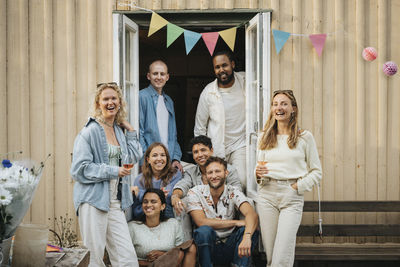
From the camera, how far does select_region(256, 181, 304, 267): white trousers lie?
4.15 m

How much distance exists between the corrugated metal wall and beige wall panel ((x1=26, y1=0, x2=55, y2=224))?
0.01 metres

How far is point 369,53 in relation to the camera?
5121mm

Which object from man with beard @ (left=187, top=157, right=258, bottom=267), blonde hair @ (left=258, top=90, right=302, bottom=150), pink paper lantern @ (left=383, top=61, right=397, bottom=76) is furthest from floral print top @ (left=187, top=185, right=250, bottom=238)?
pink paper lantern @ (left=383, top=61, right=397, bottom=76)

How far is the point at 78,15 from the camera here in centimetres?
523

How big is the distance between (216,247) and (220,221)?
23 centimetres

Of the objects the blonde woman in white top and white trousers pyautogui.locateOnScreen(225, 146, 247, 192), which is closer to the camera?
the blonde woman in white top

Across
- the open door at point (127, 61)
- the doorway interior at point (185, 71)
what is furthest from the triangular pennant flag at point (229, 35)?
the doorway interior at point (185, 71)

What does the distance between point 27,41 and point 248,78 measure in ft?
7.44

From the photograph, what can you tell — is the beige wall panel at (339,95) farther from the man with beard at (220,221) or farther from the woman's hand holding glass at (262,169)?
the woman's hand holding glass at (262,169)

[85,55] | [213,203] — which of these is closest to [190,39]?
[85,55]

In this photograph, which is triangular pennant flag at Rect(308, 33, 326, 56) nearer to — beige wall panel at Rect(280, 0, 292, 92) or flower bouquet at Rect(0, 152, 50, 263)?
beige wall panel at Rect(280, 0, 292, 92)

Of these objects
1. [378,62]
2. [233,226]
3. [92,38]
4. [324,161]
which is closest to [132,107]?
[92,38]

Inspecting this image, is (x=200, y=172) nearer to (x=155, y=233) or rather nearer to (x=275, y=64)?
(x=155, y=233)

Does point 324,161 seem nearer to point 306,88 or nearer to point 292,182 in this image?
point 306,88
